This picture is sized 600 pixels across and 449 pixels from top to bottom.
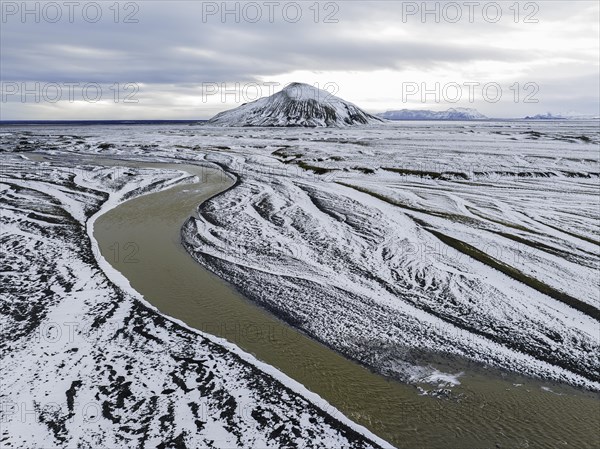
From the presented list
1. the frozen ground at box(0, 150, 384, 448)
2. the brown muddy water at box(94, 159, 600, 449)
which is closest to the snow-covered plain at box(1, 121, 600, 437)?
the frozen ground at box(0, 150, 384, 448)

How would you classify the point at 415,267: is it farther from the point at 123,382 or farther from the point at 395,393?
the point at 123,382

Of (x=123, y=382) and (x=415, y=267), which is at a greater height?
A: (x=415, y=267)

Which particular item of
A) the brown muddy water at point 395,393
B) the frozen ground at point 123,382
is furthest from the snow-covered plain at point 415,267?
the brown muddy water at point 395,393

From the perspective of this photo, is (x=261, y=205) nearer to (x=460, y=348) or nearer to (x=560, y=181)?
(x=460, y=348)

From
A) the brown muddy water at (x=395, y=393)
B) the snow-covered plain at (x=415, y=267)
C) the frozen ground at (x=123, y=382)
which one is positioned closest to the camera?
the frozen ground at (x=123, y=382)

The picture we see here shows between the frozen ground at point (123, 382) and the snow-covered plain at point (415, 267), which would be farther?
the snow-covered plain at point (415, 267)

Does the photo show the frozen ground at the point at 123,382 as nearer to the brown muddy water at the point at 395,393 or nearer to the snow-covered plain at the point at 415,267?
the snow-covered plain at the point at 415,267

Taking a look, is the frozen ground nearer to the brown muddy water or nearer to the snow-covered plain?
the snow-covered plain

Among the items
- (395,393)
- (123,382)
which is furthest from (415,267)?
(123,382)

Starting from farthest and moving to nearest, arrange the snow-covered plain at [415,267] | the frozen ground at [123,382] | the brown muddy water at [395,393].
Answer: the snow-covered plain at [415,267], the brown muddy water at [395,393], the frozen ground at [123,382]
